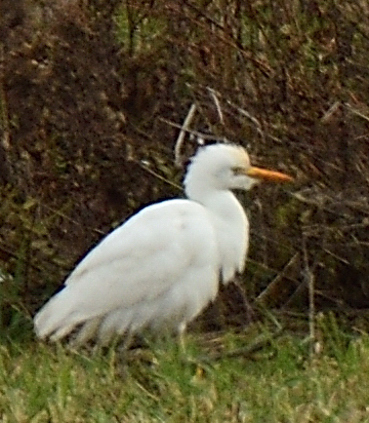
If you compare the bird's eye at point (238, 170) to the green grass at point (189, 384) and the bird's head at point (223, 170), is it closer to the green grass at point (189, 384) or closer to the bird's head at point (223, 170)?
the bird's head at point (223, 170)

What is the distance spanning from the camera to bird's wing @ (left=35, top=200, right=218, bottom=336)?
5.28m

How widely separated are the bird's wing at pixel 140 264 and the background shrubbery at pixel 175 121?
0.58 m

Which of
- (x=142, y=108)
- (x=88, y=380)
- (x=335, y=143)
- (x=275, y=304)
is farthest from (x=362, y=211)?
(x=88, y=380)

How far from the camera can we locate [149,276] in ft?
17.4

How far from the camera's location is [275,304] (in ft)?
20.1

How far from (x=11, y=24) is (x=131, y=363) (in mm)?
1858

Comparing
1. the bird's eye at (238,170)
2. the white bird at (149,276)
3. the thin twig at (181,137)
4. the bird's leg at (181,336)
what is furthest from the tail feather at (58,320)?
the thin twig at (181,137)

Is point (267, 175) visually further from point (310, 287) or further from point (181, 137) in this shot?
point (181, 137)

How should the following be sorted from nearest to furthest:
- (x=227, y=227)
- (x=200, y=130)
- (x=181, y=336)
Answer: (x=181, y=336)
(x=227, y=227)
(x=200, y=130)

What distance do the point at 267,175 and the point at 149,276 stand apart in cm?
56

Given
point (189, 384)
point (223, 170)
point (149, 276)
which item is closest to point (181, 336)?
point (149, 276)

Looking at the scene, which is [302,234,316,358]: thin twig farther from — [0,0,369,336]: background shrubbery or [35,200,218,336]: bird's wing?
[35,200,218,336]: bird's wing

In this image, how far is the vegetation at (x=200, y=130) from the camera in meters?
5.73

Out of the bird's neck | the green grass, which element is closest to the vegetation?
the green grass
